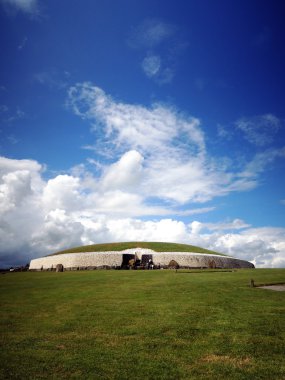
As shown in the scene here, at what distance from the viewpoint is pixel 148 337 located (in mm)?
12641

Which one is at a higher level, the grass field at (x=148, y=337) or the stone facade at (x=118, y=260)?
the stone facade at (x=118, y=260)

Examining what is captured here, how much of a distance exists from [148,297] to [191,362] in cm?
1171

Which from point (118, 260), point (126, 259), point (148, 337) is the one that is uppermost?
point (126, 259)

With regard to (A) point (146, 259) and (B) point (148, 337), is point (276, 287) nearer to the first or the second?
(B) point (148, 337)

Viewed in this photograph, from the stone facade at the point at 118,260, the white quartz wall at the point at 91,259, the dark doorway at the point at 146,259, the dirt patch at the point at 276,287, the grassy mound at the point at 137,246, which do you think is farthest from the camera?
the grassy mound at the point at 137,246

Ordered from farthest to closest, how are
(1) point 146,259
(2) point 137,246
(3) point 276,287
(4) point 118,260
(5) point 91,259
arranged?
(2) point 137,246 → (1) point 146,259 → (4) point 118,260 → (5) point 91,259 → (3) point 276,287

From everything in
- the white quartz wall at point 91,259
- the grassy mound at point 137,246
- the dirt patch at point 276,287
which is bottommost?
the dirt patch at point 276,287

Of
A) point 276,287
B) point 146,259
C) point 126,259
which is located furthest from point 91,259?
point 276,287

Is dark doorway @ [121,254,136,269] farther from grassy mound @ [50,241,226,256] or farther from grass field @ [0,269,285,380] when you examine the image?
grass field @ [0,269,285,380]

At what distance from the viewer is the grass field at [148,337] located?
31.0ft

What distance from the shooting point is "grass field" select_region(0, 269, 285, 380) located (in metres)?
9.44

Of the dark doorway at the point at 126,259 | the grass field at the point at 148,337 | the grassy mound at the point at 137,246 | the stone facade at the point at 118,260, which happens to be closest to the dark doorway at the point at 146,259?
the stone facade at the point at 118,260

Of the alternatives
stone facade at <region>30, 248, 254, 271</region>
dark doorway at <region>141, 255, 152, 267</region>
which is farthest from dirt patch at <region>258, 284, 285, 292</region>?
dark doorway at <region>141, 255, 152, 267</region>

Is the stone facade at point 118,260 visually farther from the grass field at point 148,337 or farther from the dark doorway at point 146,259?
the grass field at point 148,337
